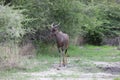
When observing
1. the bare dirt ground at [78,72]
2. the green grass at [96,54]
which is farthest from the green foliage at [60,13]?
the bare dirt ground at [78,72]

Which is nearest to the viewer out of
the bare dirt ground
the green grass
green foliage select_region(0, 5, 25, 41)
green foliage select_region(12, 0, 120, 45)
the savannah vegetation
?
the bare dirt ground

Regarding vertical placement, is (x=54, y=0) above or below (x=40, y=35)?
above

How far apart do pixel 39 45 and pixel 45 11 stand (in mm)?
2450

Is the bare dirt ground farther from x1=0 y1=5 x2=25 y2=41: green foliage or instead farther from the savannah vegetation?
x1=0 y1=5 x2=25 y2=41: green foliage

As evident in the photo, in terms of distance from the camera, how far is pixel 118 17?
37.9 m

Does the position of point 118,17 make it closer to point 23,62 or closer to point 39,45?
point 39,45

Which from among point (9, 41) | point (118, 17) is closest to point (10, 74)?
point (9, 41)

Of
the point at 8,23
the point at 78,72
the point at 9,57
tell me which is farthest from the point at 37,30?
the point at 8,23

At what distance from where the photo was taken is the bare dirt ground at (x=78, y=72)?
46.1 ft

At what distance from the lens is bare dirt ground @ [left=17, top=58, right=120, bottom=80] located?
46.1 feet

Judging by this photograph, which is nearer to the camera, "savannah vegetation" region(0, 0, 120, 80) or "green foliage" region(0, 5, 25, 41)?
"green foliage" region(0, 5, 25, 41)

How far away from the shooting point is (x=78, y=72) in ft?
51.5

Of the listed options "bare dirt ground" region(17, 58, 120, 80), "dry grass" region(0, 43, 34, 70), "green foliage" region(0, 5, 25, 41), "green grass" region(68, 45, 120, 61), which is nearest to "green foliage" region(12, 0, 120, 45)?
"green grass" region(68, 45, 120, 61)

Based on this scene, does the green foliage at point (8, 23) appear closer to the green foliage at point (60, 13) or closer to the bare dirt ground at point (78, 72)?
the bare dirt ground at point (78, 72)
